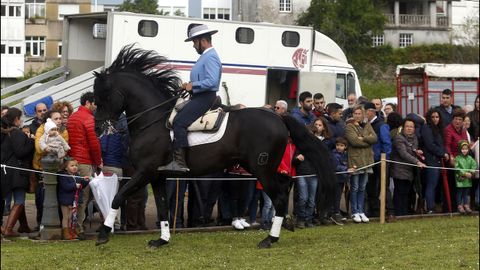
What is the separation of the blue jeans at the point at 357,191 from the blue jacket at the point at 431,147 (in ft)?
4.96

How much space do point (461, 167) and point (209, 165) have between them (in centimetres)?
601

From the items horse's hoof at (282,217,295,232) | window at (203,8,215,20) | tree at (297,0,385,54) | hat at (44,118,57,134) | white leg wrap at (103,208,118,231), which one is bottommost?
horse's hoof at (282,217,295,232)

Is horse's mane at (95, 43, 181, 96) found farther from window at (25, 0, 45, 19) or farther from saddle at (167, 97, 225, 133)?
window at (25, 0, 45, 19)

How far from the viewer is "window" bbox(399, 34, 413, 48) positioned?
6446cm

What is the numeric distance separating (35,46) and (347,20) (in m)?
35.2

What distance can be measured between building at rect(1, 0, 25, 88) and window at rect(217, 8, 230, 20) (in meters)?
45.7

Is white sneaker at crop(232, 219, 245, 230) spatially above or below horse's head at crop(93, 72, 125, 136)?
below

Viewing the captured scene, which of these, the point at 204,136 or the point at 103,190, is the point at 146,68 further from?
the point at 103,190

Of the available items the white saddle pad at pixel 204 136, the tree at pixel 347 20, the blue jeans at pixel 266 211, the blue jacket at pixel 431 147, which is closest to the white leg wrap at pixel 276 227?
the white saddle pad at pixel 204 136

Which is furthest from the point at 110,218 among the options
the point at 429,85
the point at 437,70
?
the point at 437,70

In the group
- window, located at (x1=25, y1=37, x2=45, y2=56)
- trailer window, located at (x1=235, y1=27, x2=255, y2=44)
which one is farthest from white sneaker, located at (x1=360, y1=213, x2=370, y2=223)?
window, located at (x1=25, y1=37, x2=45, y2=56)

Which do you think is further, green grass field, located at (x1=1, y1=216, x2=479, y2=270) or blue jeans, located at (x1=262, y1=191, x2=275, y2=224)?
blue jeans, located at (x1=262, y1=191, x2=275, y2=224)

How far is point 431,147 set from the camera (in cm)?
1628

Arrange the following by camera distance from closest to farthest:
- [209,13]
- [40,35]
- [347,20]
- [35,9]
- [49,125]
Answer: [49,125] < [209,13] < [347,20] < [35,9] < [40,35]
